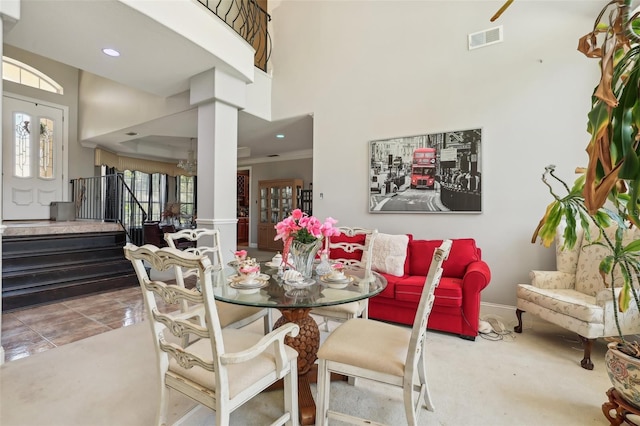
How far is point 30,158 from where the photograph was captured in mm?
5664

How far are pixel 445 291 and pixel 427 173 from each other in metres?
1.55

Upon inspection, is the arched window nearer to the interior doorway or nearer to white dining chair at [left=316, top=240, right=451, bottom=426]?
the interior doorway

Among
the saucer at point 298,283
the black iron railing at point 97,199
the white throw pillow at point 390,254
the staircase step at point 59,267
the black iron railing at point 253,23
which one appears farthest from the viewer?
the black iron railing at point 97,199

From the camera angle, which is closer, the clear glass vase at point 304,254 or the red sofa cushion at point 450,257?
the clear glass vase at point 304,254

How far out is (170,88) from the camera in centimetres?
392

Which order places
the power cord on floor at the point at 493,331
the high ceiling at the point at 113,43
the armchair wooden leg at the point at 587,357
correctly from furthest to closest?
the power cord on floor at the point at 493,331
the high ceiling at the point at 113,43
the armchair wooden leg at the point at 587,357

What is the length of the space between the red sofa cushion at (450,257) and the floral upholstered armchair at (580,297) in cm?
53

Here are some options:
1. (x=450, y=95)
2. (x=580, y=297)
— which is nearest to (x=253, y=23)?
(x=450, y=95)

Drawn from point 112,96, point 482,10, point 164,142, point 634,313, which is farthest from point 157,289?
point 164,142

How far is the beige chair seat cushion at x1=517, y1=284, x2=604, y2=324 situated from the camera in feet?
7.25

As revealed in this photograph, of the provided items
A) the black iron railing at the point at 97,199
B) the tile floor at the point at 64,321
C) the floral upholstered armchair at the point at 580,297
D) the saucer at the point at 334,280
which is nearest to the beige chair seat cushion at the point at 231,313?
the saucer at the point at 334,280

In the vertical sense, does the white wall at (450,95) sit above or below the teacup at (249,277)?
above

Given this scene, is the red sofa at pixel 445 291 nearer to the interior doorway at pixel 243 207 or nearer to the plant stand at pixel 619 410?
the plant stand at pixel 619 410

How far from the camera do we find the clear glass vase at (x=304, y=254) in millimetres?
1829
